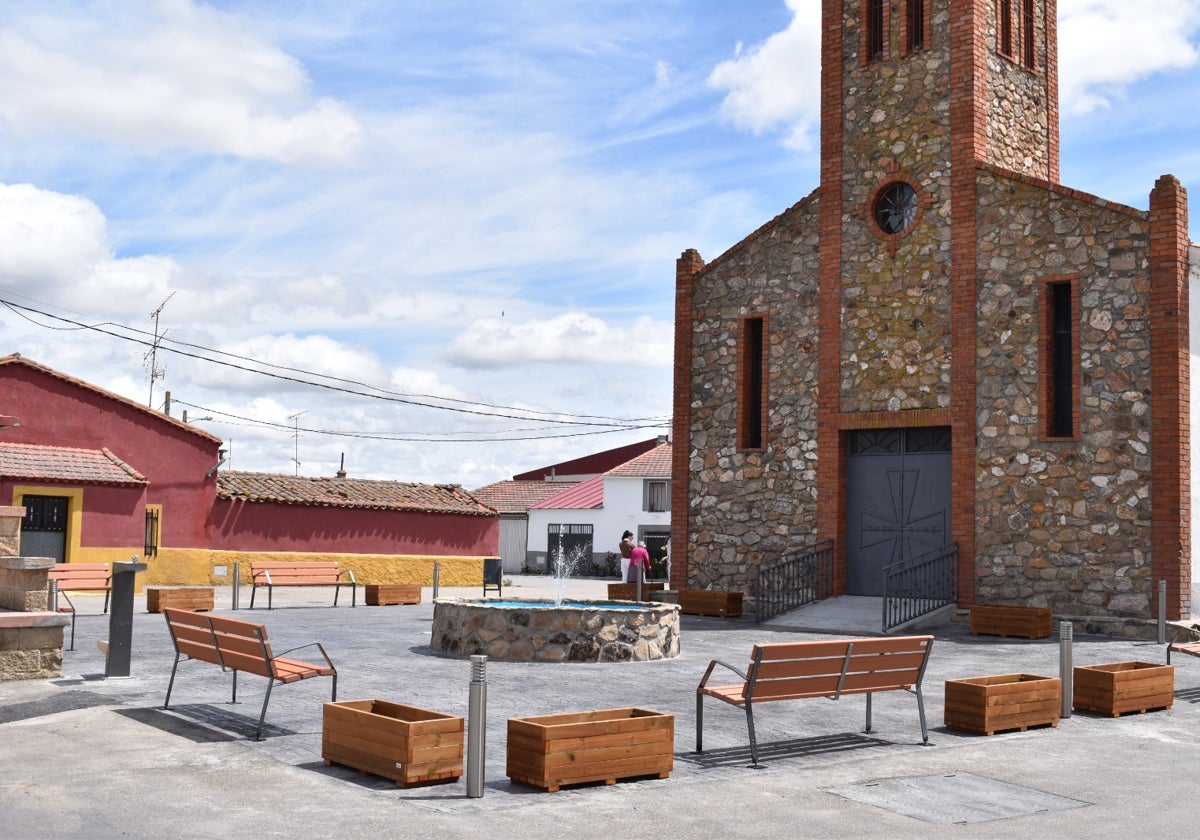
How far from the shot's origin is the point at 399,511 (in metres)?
36.6

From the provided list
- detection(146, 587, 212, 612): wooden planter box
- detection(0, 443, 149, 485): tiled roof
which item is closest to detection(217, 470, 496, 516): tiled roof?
detection(0, 443, 149, 485): tiled roof

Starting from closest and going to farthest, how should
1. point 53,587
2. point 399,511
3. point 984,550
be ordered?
point 53,587 < point 984,550 < point 399,511

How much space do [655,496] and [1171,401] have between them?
36.3m

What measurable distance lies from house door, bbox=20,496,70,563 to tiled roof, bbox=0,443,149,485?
664 millimetres

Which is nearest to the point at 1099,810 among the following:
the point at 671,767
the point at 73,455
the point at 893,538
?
the point at 671,767

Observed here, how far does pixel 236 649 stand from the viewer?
10.3 meters

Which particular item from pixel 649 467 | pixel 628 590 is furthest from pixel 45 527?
pixel 649 467

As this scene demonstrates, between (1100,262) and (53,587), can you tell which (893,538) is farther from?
(53,587)

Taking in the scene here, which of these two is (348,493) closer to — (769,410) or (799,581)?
(769,410)

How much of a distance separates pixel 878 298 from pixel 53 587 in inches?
565

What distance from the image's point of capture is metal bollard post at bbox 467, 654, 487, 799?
7.84 m

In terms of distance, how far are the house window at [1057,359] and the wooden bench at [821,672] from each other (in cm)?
1030

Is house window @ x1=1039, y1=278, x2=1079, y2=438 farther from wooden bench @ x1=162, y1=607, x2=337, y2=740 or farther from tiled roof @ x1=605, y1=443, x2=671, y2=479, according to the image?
tiled roof @ x1=605, y1=443, x2=671, y2=479

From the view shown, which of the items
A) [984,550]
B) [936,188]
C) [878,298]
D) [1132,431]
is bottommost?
[984,550]
